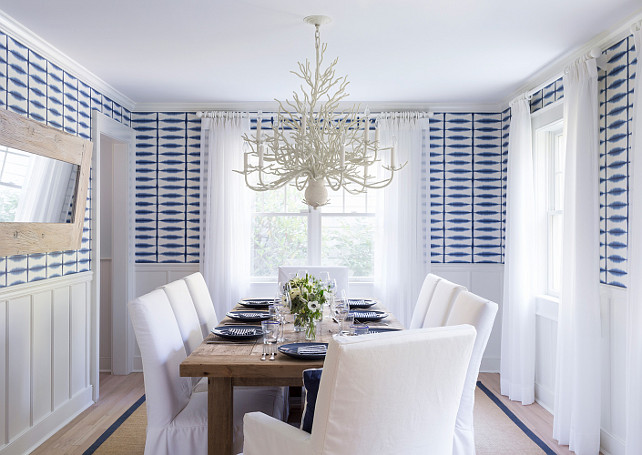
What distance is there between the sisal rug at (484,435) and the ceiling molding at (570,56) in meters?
2.53

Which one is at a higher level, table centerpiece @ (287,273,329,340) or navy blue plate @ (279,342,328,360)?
table centerpiece @ (287,273,329,340)

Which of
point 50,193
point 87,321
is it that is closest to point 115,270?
point 87,321

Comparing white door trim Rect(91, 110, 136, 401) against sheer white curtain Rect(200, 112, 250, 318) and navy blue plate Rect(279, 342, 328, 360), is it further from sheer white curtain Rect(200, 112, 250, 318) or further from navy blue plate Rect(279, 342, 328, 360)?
navy blue plate Rect(279, 342, 328, 360)

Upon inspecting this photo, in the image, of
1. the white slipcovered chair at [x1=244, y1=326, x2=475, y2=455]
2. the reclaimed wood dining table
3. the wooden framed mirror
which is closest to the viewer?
the white slipcovered chair at [x1=244, y1=326, x2=475, y2=455]

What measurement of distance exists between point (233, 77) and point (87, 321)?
224 cm

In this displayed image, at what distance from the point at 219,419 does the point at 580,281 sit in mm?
2331

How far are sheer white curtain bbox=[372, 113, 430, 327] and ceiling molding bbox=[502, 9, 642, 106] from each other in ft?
3.28

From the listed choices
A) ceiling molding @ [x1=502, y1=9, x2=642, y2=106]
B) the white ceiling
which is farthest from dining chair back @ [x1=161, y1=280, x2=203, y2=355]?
ceiling molding @ [x1=502, y1=9, x2=642, y2=106]

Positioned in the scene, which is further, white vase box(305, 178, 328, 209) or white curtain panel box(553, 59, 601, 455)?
white curtain panel box(553, 59, 601, 455)

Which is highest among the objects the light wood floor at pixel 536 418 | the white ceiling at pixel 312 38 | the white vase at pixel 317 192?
the white ceiling at pixel 312 38

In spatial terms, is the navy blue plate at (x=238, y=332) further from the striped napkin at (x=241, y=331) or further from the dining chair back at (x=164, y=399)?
the dining chair back at (x=164, y=399)

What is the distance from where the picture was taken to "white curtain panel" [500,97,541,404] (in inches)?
167

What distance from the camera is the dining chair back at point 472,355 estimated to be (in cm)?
242

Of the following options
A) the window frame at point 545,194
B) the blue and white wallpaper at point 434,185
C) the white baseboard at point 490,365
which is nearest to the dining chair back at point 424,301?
the window frame at point 545,194
